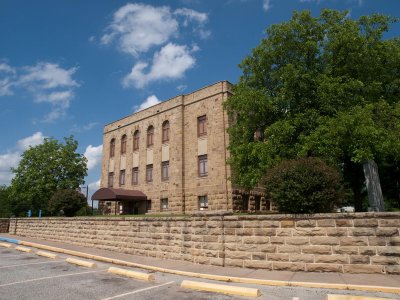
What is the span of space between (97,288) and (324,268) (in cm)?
652

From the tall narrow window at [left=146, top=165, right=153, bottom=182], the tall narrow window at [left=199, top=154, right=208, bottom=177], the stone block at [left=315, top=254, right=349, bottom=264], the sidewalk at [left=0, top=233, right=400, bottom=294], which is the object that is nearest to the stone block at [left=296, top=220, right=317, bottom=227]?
the stone block at [left=315, top=254, right=349, bottom=264]

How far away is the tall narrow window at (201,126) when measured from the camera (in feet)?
89.0

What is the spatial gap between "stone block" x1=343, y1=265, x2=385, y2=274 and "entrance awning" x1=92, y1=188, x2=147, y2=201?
22.3m

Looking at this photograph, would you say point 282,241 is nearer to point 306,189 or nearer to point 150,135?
point 306,189

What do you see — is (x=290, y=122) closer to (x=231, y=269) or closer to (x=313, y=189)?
(x=313, y=189)

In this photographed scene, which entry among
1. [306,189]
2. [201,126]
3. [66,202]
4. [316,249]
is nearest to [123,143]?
[201,126]

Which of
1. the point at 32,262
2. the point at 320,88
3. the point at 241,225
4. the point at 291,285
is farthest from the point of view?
the point at 320,88

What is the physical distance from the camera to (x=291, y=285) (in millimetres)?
8188

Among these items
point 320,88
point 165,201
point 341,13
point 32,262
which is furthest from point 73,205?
point 341,13

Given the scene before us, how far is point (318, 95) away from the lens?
16.6 metres

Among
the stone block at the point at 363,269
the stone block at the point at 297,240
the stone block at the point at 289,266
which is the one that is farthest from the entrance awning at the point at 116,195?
the stone block at the point at 363,269

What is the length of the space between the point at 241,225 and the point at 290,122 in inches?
331

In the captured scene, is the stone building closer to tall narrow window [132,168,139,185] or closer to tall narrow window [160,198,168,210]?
tall narrow window [160,198,168,210]

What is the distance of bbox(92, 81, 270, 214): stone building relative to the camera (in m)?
25.3
